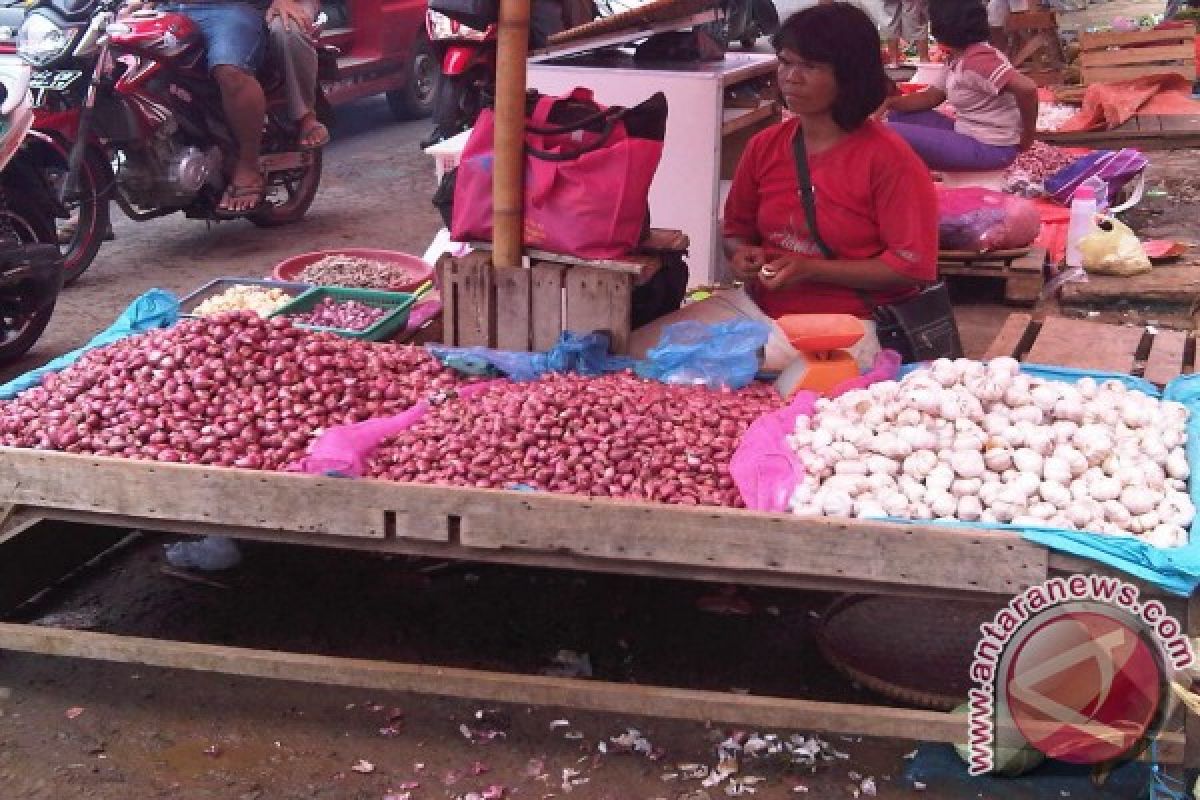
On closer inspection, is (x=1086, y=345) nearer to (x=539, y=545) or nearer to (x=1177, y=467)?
(x=1177, y=467)

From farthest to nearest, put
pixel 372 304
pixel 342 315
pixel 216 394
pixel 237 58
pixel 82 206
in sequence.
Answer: pixel 237 58 < pixel 82 206 < pixel 372 304 < pixel 342 315 < pixel 216 394

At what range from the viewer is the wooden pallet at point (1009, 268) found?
20.6 ft

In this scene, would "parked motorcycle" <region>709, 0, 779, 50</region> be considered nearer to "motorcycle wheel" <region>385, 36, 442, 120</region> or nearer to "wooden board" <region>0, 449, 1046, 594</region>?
"motorcycle wheel" <region>385, 36, 442, 120</region>

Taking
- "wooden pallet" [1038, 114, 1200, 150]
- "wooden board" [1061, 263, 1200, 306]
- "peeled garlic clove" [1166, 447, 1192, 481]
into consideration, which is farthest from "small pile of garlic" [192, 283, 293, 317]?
"wooden pallet" [1038, 114, 1200, 150]

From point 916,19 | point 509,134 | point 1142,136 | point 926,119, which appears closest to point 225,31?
point 926,119

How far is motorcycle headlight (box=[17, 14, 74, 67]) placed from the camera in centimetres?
675

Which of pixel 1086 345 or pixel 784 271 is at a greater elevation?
pixel 784 271

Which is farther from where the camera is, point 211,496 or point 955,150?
point 955,150

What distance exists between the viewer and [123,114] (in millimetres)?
7031

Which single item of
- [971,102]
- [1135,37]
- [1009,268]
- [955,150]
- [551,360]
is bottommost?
[1009,268]

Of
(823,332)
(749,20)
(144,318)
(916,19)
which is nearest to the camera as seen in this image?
(823,332)

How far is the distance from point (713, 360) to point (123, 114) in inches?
177

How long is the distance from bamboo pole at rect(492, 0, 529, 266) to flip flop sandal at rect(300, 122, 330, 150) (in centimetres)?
453

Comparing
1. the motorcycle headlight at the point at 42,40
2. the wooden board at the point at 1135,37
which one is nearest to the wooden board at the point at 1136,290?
the motorcycle headlight at the point at 42,40
